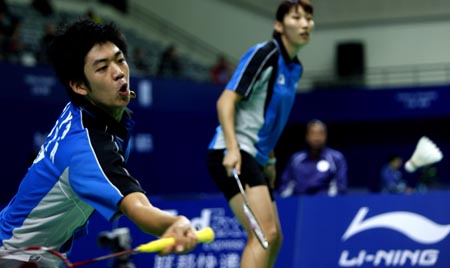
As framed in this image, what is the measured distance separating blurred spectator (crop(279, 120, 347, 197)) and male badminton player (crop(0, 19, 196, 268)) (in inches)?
233

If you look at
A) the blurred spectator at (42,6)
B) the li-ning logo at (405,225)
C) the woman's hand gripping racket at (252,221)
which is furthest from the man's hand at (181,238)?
the blurred spectator at (42,6)

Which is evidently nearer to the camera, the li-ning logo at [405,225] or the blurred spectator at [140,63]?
the li-ning logo at [405,225]

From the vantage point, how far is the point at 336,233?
711 centimetres

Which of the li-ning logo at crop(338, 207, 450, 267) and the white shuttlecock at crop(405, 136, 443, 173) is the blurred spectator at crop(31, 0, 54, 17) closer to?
the li-ning logo at crop(338, 207, 450, 267)

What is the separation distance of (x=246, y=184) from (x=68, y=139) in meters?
2.28

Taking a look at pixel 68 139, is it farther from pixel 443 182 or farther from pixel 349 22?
pixel 349 22

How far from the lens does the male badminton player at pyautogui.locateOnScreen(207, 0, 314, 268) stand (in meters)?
5.18

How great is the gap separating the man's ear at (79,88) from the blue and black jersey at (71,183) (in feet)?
0.16

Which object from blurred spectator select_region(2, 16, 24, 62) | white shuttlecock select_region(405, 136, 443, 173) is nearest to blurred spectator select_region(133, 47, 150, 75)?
blurred spectator select_region(2, 16, 24, 62)

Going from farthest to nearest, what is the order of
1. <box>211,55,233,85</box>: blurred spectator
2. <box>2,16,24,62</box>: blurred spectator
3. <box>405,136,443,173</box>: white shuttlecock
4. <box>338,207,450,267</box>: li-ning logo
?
<box>211,55,233,85</box>: blurred spectator, <box>2,16,24,62</box>: blurred spectator, <box>338,207,450,267</box>: li-ning logo, <box>405,136,443,173</box>: white shuttlecock

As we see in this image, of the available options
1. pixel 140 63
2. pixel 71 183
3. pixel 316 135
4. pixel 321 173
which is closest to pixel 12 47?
pixel 140 63

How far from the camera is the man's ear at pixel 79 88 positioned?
3.23 meters

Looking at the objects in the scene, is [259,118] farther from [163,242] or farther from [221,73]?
[221,73]

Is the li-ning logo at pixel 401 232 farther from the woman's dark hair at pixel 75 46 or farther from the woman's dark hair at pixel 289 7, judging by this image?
the woman's dark hair at pixel 75 46
